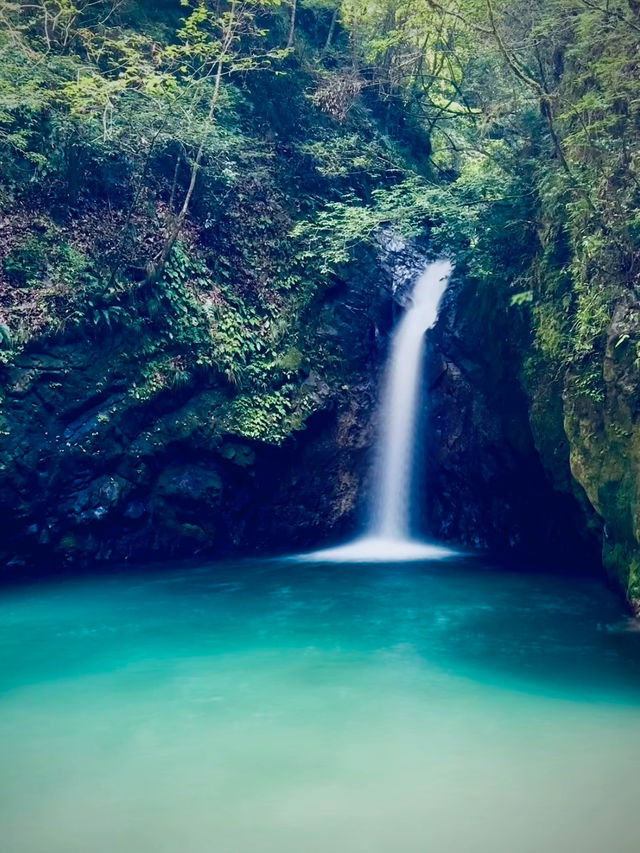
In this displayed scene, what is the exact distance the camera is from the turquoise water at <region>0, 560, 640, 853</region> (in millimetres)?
4551

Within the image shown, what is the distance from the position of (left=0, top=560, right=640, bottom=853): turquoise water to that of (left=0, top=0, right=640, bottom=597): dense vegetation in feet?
7.75

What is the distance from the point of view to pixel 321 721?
20.1ft

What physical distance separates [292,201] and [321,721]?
10.8 m

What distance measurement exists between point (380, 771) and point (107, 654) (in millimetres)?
3729

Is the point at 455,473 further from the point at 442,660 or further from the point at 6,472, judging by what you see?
the point at 6,472

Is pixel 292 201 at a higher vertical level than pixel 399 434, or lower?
higher

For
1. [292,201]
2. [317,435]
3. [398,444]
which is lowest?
[398,444]

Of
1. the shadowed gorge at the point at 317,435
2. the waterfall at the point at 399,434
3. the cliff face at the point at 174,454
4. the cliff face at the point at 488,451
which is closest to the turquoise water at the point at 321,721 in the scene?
the shadowed gorge at the point at 317,435

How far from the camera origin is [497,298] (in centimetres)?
1195

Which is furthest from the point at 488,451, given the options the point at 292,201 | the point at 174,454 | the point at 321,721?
the point at 321,721

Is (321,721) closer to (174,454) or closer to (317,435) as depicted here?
(174,454)

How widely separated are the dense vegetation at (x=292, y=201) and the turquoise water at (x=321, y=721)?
236 centimetres

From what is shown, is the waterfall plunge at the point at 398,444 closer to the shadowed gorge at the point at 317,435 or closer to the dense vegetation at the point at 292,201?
the shadowed gorge at the point at 317,435

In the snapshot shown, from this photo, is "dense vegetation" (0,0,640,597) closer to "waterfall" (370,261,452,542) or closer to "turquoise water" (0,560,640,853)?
"waterfall" (370,261,452,542)
